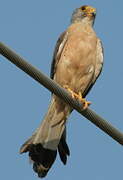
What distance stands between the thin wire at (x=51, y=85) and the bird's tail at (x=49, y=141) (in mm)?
1349

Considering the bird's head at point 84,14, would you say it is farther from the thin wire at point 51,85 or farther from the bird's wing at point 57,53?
the thin wire at point 51,85

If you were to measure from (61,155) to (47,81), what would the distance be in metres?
2.01

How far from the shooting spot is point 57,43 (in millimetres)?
8016

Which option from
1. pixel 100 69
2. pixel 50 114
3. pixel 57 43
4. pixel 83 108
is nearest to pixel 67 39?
pixel 57 43

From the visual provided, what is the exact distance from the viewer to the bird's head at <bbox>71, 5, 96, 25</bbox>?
9109 mm

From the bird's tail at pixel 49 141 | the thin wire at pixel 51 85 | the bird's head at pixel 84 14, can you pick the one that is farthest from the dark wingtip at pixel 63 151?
the bird's head at pixel 84 14

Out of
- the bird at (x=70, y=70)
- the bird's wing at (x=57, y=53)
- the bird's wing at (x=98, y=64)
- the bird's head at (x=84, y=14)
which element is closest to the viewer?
the bird at (x=70, y=70)

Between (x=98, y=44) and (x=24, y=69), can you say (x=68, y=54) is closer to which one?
(x=98, y=44)

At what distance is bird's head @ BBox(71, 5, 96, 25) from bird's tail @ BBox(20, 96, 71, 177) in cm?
205

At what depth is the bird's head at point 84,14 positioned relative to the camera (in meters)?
9.11

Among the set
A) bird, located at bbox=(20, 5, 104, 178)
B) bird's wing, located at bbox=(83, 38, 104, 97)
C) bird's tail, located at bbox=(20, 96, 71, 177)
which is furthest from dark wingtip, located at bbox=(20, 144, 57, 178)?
bird's wing, located at bbox=(83, 38, 104, 97)

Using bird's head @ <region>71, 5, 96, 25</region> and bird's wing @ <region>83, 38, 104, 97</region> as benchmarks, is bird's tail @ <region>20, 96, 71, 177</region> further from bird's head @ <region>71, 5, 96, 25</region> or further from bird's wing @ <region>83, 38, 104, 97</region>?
bird's head @ <region>71, 5, 96, 25</region>

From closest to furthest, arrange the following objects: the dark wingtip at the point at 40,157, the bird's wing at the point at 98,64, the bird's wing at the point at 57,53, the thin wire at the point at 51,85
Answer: the thin wire at the point at 51,85 → the dark wingtip at the point at 40,157 → the bird's wing at the point at 57,53 → the bird's wing at the point at 98,64

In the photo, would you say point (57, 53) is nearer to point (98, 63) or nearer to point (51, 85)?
point (98, 63)
